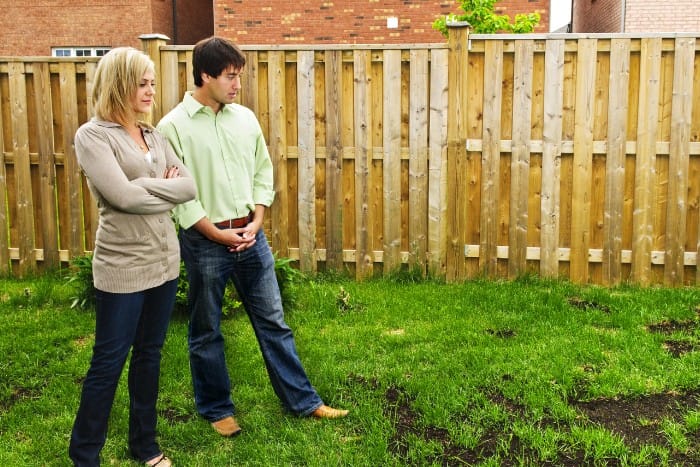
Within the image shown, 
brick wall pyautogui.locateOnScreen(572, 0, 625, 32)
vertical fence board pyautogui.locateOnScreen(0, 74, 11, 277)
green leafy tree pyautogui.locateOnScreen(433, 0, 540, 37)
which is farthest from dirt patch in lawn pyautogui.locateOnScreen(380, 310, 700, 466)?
brick wall pyautogui.locateOnScreen(572, 0, 625, 32)

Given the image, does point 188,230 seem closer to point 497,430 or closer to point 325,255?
point 497,430

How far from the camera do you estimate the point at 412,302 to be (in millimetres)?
6258

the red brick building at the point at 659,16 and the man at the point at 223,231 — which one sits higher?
the red brick building at the point at 659,16

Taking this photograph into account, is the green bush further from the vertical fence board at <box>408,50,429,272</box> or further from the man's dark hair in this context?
the man's dark hair

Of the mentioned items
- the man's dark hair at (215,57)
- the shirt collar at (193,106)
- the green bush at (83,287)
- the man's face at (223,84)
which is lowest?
the green bush at (83,287)

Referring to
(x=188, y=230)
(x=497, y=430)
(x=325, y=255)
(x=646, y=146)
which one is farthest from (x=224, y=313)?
(x=646, y=146)

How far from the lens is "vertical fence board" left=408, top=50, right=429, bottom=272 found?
6.75 metres

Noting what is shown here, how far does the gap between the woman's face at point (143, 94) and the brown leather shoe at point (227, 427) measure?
1679 mm

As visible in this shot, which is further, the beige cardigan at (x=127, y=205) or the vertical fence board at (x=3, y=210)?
the vertical fence board at (x=3, y=210)

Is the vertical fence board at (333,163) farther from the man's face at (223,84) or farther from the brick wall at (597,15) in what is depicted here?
the brick wall at (597,15)

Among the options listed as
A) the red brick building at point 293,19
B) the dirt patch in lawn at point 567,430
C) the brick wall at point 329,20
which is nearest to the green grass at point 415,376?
the dirt patch in lawn at point 567,430

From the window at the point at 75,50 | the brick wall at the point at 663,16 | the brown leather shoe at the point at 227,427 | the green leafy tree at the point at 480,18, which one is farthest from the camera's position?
the window at the point at 75,50

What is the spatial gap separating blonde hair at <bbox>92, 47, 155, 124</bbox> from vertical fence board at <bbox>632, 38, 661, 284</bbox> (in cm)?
462

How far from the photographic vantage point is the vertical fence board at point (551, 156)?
6.60m
